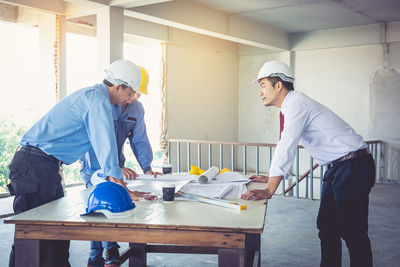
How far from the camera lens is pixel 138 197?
7.90 ft

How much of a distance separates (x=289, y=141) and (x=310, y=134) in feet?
0.77

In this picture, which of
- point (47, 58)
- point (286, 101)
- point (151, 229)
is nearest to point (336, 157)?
point (286, 101)

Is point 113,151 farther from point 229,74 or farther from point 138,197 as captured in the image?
point 229,74

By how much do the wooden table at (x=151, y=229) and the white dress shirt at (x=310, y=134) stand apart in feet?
1.63

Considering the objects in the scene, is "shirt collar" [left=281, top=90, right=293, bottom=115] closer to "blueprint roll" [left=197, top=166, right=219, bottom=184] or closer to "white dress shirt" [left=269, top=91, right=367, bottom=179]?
"white dress shirt" [left=269, top=91, right=367, bottom=179]

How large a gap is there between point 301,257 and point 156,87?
5.97 metres

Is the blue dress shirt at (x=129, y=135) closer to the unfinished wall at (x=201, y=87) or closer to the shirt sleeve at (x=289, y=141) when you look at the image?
the shirt sleeve at (x=289, y=141)

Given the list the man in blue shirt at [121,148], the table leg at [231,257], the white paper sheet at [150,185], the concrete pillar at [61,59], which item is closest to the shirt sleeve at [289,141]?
the white paper sheet at [150,185]

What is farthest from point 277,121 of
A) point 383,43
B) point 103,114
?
point 103,114

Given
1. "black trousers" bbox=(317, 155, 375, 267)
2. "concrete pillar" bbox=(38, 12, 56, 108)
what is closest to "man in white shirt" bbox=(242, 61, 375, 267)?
"black trousers" bbox=(317, 155, 375, 267)

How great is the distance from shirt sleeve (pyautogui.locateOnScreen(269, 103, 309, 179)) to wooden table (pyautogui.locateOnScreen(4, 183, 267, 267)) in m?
0.45

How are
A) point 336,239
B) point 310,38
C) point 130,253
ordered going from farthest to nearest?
point 310,38
point 130,253
point 336,239

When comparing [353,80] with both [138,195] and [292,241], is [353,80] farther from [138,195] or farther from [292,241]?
[138,195]

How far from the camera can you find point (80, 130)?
2.70 metres
